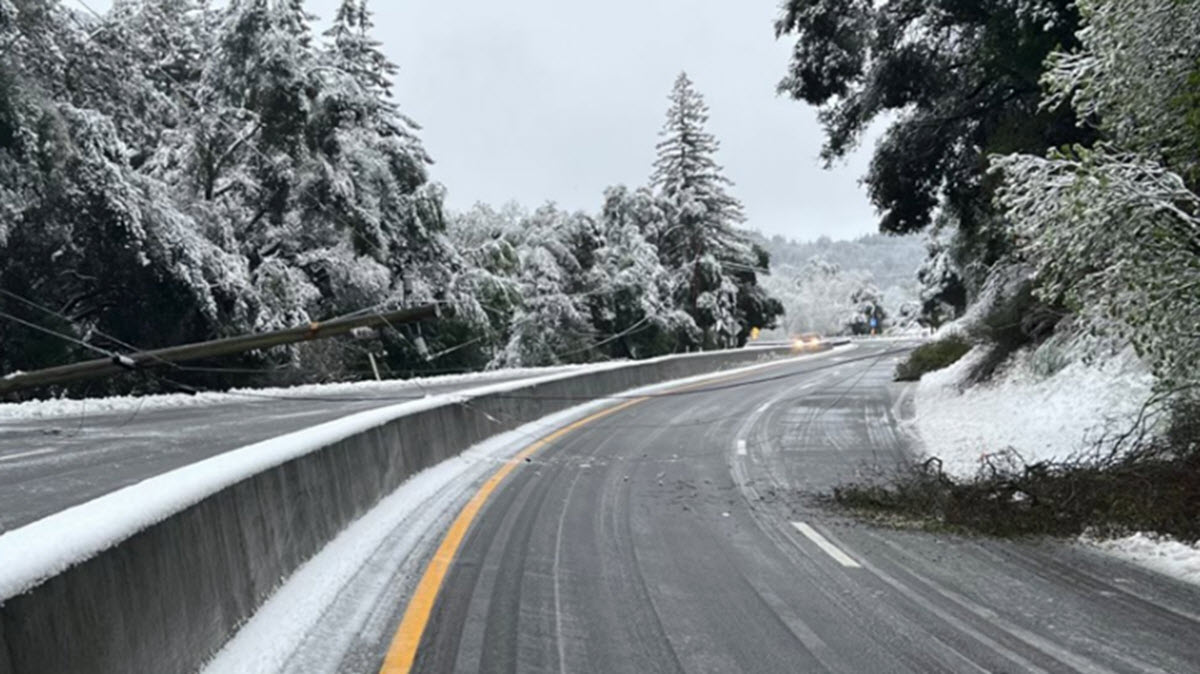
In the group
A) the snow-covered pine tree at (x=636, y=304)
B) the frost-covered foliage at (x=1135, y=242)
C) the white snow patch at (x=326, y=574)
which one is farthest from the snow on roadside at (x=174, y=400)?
the snow-covered pine tree at (x=636, y=304)

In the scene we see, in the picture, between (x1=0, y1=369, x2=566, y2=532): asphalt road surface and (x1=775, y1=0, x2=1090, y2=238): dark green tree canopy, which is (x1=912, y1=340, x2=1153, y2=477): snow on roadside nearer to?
(x1=775, y1=0, x2=1090, y2=238): dark green tree canopy

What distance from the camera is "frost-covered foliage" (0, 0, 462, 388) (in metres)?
21.6

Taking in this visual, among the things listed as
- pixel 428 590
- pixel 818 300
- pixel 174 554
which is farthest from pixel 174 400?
pixel 818 300

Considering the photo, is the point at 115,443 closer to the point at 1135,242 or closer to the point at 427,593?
the point at 427,593

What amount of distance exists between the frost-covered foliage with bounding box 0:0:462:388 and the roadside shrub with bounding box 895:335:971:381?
18240 millimetres

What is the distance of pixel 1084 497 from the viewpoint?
805 centimetres

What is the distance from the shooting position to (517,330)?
46500 millimetres

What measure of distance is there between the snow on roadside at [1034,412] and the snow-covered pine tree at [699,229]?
35.4 m

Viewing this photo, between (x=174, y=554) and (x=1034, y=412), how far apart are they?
12807 mm

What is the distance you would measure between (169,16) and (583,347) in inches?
978

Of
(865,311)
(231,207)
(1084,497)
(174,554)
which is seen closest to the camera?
(174,554)

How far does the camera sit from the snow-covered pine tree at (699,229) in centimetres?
5350

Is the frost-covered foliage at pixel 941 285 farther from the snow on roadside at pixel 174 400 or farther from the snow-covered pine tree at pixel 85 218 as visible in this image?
the snow-covered pine tree at pixel 85 218

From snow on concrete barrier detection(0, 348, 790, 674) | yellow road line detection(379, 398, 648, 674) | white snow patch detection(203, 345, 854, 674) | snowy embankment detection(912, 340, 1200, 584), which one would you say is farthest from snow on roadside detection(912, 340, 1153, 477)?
snow on concrete barrier detection(0, 348, 790, 674)
